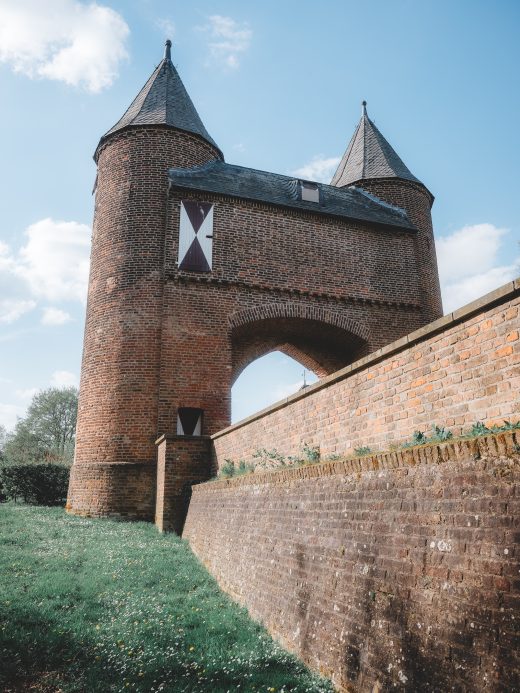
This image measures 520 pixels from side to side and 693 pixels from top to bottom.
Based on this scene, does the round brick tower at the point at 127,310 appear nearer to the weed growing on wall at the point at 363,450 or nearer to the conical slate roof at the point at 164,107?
the conical slate roof at the point at 164,107

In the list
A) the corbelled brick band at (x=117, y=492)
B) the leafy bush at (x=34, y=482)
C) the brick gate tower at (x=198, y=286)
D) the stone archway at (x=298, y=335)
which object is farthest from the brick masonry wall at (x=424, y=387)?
the leafy bush at (x=34, y=482)

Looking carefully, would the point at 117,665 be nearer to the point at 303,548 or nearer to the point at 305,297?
the point at 303,548

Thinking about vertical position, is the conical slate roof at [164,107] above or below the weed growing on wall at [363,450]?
above

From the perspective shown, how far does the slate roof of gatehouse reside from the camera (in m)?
14.6

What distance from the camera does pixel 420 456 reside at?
3502 millimetres

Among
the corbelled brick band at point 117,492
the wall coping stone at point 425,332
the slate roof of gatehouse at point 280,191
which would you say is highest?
the slate roof of gatehouse at point 280,191

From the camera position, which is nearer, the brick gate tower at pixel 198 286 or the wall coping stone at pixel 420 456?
the wall coping stone at pixel 420 456

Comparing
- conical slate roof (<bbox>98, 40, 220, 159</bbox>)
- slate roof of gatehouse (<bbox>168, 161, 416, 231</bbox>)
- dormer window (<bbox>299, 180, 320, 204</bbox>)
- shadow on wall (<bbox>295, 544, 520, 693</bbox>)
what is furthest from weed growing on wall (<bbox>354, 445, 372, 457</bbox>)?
conical slate roof (<bbox>98, 40, 220, 159</bbox>)

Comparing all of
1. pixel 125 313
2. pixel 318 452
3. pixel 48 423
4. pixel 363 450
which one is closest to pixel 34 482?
pixel 125 313

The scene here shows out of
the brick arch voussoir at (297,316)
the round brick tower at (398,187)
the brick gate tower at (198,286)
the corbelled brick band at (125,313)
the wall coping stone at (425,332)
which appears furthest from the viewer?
the round brick tower at (398,187)

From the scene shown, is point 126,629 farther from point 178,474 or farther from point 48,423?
point 48,423

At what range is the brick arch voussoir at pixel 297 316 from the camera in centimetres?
1367

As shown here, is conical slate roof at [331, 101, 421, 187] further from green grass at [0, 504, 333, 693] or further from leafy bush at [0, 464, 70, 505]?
green grass at [0, 504, 333, 693]

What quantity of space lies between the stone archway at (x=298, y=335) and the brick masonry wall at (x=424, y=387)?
7488mm
